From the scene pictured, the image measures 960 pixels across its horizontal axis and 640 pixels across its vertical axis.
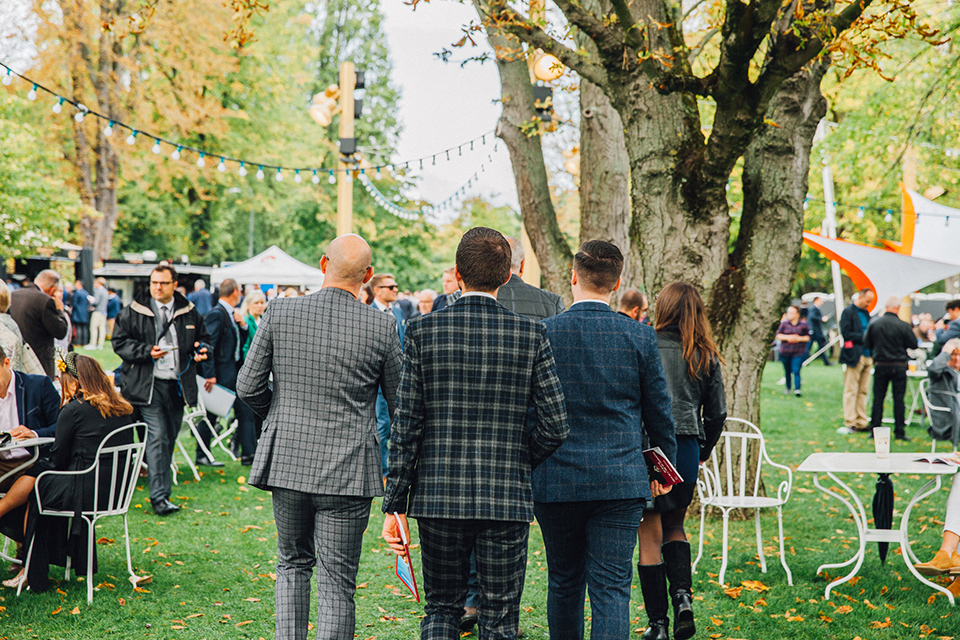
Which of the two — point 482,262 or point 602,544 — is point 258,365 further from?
point 602,544

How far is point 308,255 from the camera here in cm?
3741

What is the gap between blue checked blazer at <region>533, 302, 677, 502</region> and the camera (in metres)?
3.45

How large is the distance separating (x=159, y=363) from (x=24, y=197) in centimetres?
1793

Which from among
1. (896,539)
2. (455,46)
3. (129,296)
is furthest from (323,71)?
(896,539)

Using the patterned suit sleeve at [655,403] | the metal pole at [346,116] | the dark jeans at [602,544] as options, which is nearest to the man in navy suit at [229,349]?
the metal pole at [346,116]

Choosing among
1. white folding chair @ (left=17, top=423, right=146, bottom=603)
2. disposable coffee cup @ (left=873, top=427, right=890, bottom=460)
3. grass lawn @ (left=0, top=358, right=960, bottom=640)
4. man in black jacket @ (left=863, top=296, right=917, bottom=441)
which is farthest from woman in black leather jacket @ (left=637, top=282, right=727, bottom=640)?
man in black jacket @ (left=863, top=296, right=917, bottom=441)

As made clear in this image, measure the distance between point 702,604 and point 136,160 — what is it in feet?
86.3

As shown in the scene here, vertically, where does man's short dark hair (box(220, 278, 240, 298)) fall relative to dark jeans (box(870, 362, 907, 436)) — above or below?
above

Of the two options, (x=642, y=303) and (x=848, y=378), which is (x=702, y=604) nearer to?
(x=642, y=303)

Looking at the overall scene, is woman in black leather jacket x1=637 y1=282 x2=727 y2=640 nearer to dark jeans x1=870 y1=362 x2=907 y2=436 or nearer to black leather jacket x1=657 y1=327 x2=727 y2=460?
black leather jacket x1=657 y1=327 x2=727 y2=460

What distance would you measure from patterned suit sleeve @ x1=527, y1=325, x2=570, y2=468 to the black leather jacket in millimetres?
1487

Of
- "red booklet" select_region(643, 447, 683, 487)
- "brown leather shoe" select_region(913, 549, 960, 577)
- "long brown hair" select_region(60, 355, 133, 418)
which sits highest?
"long brown hair" select_region(60, 355, 133, 418)

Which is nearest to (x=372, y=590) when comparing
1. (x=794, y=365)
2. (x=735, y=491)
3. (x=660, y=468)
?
(x=660, y=468)

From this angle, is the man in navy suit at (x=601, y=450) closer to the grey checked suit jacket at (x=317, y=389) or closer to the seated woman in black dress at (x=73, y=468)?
the grey checked suit jacket at (x=317, y=389)
